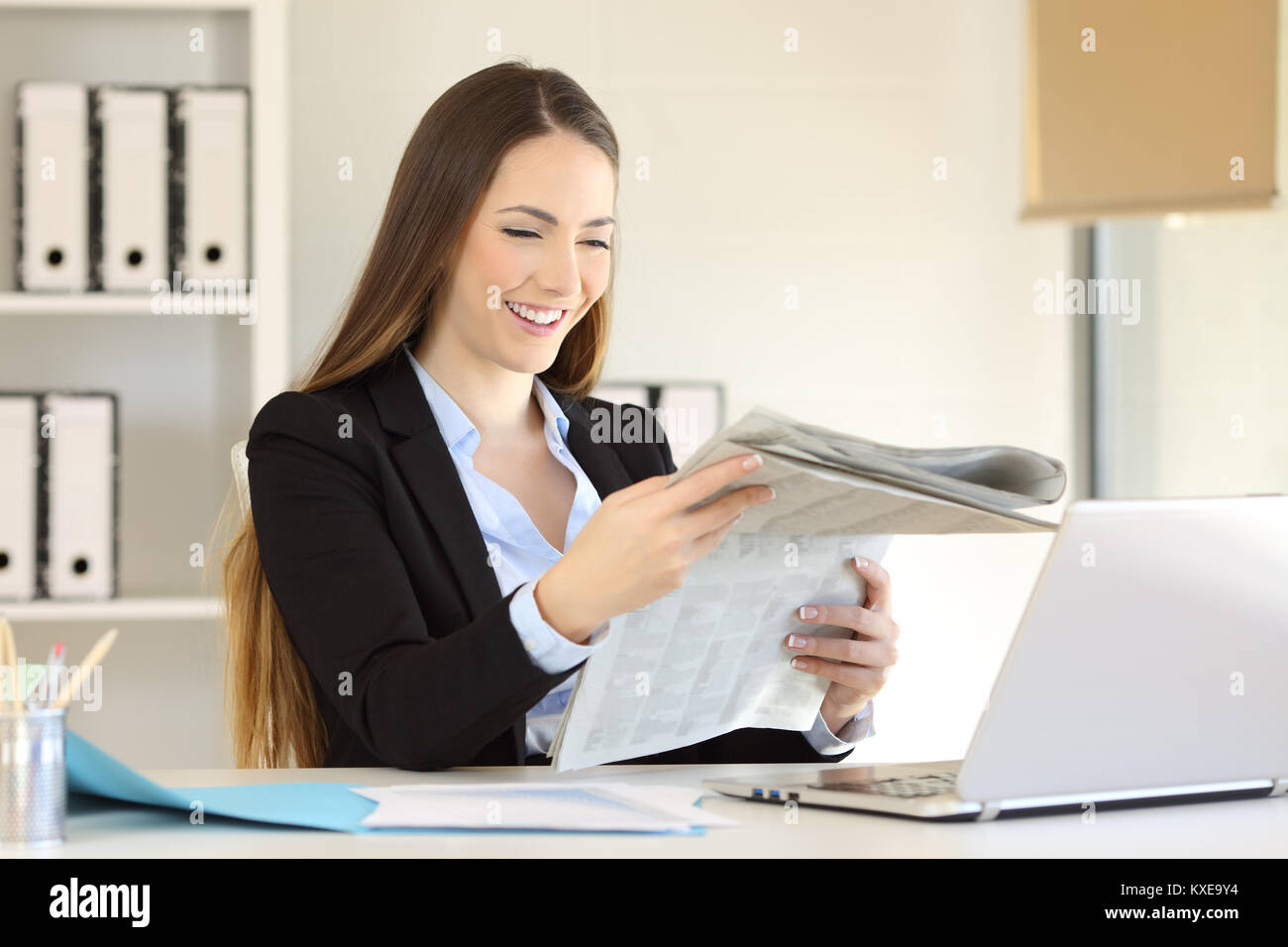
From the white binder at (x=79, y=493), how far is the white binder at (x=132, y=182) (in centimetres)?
24

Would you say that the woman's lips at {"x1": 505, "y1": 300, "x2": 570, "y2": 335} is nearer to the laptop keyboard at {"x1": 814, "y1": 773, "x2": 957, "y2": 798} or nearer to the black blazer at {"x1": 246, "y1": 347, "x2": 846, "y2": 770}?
the black blazer at {"x1": 246, "y1": 347, "x2": 846, "y2": 770}

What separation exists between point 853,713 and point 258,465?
0.64 meters

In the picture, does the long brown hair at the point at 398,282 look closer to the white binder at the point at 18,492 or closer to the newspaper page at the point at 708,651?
the newspaper page at the point at 708,651

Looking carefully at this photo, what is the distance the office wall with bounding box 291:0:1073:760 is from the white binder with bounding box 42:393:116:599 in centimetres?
94

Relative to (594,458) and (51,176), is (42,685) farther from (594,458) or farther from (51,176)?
(51,176)

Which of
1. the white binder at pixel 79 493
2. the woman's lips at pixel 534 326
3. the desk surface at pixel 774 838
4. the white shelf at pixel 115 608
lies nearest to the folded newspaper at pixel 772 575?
the desk surface at pixel 774 838

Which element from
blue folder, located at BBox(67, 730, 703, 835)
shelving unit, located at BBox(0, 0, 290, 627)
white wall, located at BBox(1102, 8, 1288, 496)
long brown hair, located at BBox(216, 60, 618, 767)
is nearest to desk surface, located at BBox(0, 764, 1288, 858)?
blue folder, located at BBox(67, 730, 703, 835)

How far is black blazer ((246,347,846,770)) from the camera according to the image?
42.7 inches

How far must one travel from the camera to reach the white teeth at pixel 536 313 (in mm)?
1562

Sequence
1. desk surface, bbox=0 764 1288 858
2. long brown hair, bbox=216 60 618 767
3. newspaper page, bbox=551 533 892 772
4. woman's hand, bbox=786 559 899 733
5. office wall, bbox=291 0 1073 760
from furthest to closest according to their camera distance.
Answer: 1. office wall, bbox=291 0 1073 760
2. long brown hair, bbox=216 60 618 767
3. woman's hand, bbox=786 559 899 733
4. newspaper page, bbox=551 533 892 772
5. desk surface, bbox=0 764 1288 858

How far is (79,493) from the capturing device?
7.88ft

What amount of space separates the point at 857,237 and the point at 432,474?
1685mm
